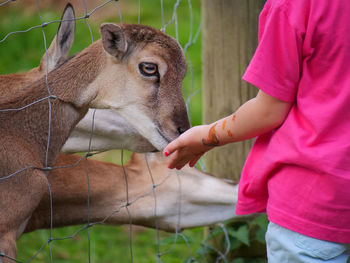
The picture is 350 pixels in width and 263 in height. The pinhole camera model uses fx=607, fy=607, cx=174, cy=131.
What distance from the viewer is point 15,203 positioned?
1783 mm

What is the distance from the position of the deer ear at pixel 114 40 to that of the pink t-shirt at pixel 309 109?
1.75 feet

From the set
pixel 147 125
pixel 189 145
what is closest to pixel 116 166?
pixel 147 125

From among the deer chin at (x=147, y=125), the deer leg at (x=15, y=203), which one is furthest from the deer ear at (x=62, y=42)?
the deer leg at (x=15, y=203)

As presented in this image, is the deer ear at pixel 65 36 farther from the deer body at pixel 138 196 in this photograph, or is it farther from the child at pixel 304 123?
the child at pixel 304 123

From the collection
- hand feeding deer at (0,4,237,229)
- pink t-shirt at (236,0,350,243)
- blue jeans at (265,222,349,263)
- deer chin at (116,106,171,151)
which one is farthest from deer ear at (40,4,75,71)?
blue jeans at (265,222,349,263)

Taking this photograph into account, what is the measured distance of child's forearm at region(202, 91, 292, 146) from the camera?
1.54 meters

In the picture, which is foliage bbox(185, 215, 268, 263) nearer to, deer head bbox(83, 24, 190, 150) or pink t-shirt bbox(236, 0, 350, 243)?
deer head bbox(83, 24, 190, 150)

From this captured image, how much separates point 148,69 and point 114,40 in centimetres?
14

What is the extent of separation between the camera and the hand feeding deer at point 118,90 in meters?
1.92

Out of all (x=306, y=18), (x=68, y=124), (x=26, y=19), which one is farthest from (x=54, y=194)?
(x=26, y=19)

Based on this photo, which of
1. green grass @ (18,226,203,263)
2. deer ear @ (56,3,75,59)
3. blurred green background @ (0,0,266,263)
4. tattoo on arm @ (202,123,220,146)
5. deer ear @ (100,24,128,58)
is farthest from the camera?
green grass @ (18,226,203,263)

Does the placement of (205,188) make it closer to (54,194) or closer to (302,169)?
(54,194)

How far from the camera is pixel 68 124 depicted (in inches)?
77.7

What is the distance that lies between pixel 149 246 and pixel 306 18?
2193 millimetres
